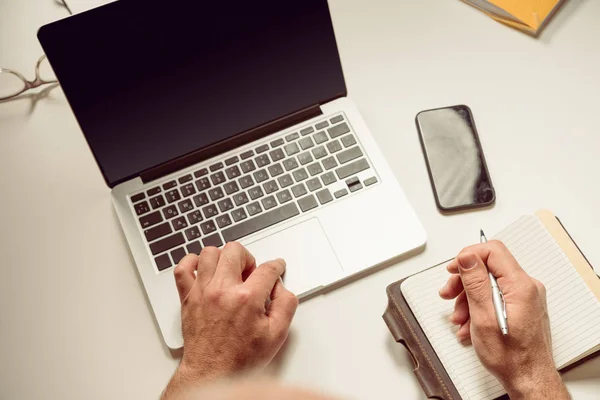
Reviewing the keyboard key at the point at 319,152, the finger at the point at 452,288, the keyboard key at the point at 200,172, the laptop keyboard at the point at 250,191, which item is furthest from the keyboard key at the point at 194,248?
the finger at the point at 452,288

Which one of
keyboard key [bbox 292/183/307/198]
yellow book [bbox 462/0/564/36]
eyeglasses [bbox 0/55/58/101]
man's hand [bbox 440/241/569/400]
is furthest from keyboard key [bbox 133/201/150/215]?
yellow book [bbox 462/0/564/36]

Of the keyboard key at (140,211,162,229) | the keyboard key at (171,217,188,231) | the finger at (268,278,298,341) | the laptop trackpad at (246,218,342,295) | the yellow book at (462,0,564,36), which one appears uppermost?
the yellow book at (462,0,564,36)

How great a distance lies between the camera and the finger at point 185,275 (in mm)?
718

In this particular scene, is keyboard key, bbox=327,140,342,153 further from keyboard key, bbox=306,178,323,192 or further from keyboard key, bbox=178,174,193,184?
keyboard key, bbox=178,174,193,184

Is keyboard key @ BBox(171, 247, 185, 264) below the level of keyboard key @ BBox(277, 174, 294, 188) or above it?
below

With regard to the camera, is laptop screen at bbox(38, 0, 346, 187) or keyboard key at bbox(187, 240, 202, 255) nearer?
laptop screen at bbox(38, 0, 346, 187)

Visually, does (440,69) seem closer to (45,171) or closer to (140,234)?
(140,234)

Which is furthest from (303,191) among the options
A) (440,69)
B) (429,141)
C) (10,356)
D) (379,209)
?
(10,356)

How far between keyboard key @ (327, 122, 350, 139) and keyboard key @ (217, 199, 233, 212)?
0.57 feet

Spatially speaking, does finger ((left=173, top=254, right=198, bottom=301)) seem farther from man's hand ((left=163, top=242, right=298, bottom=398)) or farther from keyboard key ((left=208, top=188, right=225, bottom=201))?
keyboard key ((left=208, top=188, right=225, bottom=201))

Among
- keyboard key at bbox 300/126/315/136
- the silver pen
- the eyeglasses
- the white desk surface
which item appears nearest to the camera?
the silver pen

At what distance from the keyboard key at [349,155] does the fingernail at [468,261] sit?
23 centimetres

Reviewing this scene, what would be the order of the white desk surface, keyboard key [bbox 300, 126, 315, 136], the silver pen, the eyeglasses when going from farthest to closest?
the eyeglasses < keyboard key [bbox 300, 126, 315, 136] < the white desk surface < the silver pen

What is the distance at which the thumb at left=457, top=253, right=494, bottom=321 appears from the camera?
25.7 inches
